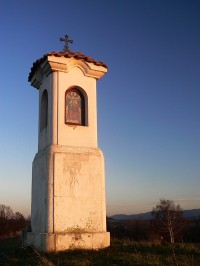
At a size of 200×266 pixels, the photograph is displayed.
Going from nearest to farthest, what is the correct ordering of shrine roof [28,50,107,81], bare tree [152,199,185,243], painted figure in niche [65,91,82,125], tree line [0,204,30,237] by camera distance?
shrine roof [28,50,107,81] → painted figure in niche [65,91,82,125] → tree line [0,204,30,237] → bare tree [152,199,185,243]

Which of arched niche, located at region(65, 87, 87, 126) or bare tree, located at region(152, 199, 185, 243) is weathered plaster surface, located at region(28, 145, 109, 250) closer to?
arched niche, located at region(65, 87, 87, 126)

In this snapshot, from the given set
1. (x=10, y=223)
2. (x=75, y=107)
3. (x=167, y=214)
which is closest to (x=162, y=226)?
(x=167, y=214)

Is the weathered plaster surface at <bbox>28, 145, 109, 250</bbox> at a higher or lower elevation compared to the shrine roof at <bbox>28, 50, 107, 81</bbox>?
lower

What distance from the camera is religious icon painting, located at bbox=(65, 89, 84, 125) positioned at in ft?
29.0

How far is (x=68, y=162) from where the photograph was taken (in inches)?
322

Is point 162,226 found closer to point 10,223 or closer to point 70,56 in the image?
point 10,223

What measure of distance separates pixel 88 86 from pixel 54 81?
1034mm

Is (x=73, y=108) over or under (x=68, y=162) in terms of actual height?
over

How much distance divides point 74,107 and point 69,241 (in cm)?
357

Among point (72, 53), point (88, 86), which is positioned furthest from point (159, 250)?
point (72, 53)

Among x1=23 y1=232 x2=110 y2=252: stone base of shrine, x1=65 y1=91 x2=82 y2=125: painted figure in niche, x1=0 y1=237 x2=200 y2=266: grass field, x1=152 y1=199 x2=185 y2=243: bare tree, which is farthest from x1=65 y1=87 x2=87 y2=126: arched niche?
x1=152 y1=199 x2=185 y2=243: bare tree

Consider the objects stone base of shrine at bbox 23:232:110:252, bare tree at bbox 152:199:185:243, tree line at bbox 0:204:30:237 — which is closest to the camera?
stone base of shrine at bbox 23:232:110:252

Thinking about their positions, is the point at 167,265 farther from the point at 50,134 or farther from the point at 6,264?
the point at 50,134

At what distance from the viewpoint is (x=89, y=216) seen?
26.6 ft
